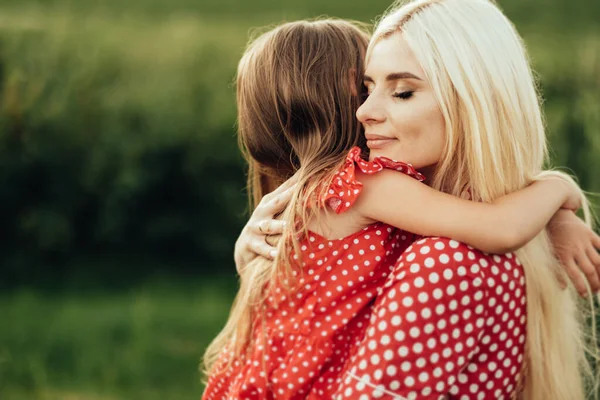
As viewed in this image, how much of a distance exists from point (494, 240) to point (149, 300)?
13.1 ft

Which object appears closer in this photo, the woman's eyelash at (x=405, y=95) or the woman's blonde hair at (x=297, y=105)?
the woman's eyelash at (x=405, y=95)

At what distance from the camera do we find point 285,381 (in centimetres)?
247

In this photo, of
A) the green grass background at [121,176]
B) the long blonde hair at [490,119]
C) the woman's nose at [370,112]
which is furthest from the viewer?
the green grass background at [121,176]

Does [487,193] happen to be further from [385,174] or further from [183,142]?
[183,142]

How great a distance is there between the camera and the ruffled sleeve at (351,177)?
7.89 ft

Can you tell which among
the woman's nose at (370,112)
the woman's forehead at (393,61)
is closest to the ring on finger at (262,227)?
the woman's nose at (370,112)

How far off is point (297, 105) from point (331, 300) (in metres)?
0.71

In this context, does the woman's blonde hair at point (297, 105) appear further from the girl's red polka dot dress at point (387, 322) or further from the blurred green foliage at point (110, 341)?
the blurred green foliage at point (110, 341)

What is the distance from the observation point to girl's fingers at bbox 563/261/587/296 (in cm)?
266

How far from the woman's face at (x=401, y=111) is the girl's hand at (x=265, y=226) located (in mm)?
377

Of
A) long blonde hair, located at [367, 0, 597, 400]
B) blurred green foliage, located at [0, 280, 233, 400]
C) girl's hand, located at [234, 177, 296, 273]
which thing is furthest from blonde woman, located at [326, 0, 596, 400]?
blurred green foliage, located at [0, 280, 233, 400]

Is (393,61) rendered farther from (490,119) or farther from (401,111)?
(490,119)

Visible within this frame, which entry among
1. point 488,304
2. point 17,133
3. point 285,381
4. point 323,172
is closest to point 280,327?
point 285,381

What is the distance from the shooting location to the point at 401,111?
2.43 meters
